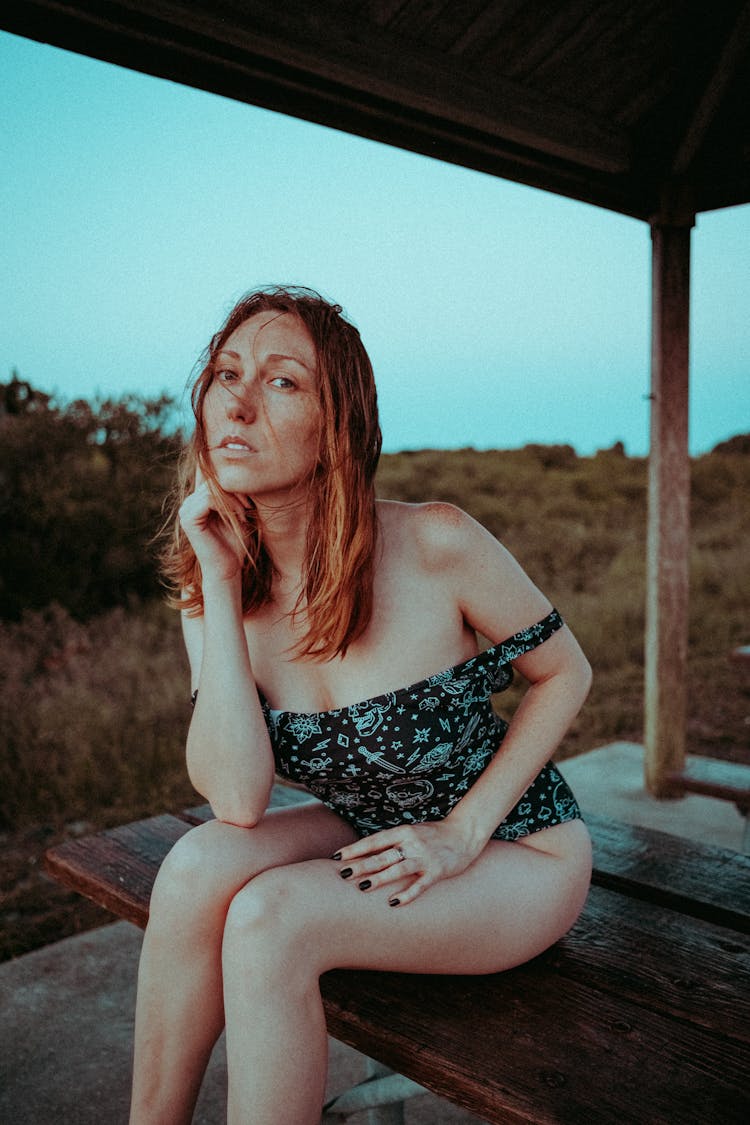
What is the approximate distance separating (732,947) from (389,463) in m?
12.8

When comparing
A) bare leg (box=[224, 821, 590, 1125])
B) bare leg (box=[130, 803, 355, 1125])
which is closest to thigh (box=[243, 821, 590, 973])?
bare leg (box=[224, 821, 590, 1125])

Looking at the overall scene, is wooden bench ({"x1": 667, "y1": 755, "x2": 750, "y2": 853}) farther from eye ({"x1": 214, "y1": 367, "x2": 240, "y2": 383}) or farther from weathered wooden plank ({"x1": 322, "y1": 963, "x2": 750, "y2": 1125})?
eye ({"x1": 214, "y1": 367, "x2": 240, "y2": 383})

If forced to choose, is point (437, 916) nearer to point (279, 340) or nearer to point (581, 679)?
point (581, 679)

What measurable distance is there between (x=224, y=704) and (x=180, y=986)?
Answer: 46 centimetres

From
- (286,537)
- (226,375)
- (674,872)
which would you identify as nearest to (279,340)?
(226,375)

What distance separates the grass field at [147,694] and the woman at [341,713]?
A: 6.88 feet

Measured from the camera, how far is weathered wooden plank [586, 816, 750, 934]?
1.75 metres

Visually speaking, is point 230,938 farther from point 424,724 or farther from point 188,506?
point 188,506

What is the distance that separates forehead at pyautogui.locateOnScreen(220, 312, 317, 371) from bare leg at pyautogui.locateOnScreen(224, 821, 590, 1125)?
0.89 metres

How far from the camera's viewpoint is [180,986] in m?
1.43

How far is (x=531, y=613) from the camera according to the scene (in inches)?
67.8

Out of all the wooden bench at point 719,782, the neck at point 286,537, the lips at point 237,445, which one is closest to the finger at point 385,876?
the neck at point 286,537

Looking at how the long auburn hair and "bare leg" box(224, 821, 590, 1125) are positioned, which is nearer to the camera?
"bare leg" box(224, 821, 590, 1125)

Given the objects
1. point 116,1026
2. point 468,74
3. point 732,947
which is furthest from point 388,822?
point 468,74
